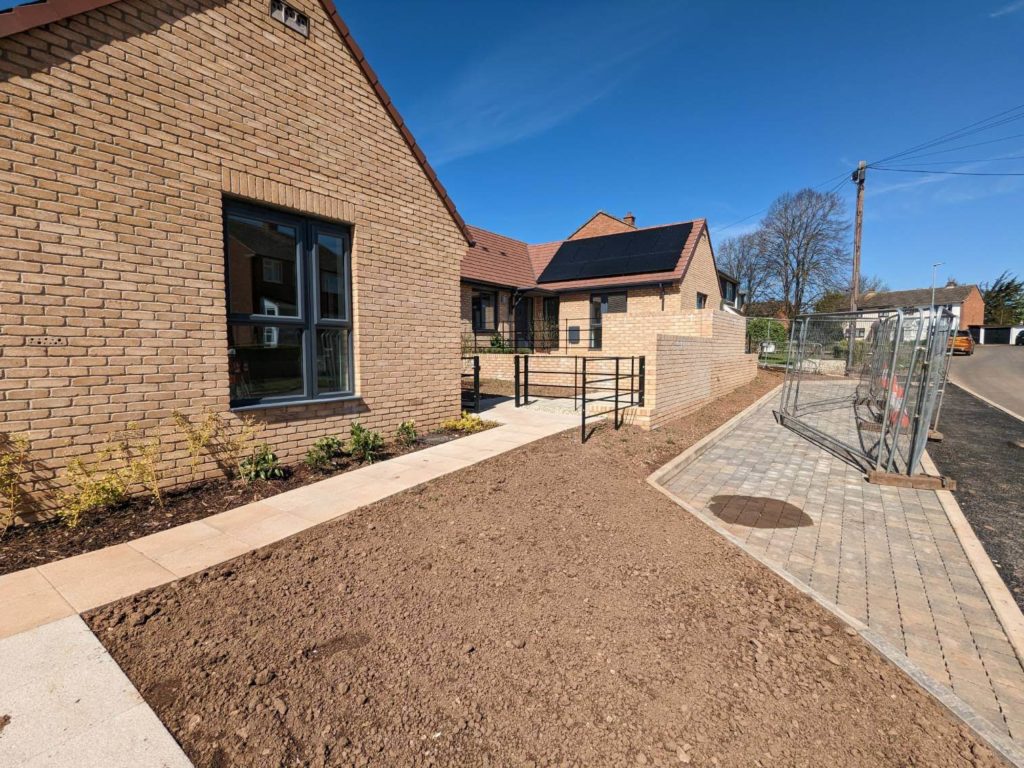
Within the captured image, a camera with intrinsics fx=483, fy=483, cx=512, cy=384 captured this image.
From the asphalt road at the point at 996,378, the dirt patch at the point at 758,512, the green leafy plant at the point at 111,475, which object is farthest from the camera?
the asphalt road at the point at 996,378

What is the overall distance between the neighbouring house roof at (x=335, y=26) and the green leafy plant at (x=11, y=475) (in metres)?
3.12

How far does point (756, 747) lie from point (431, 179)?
24.4 ft

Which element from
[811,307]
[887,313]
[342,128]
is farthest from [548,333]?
[811,307]

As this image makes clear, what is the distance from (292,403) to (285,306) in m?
1.16

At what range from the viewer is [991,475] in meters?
6.80

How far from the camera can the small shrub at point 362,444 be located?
20.1 ft

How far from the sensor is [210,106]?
4.93 m

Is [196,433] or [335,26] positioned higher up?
[335,26]

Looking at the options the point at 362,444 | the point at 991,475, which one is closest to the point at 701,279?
the point at 991,475

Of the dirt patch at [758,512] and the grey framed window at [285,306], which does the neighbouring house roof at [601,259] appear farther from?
the dirt patch at [758,512]

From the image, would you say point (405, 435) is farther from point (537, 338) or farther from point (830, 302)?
point (830, 302)

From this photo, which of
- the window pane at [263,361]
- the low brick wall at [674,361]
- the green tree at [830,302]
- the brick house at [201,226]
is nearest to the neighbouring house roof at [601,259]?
the low brick wall at [674,361]

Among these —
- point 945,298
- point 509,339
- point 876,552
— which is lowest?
point 876,552

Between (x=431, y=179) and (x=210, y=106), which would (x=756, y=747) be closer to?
(x=210, y=106)
